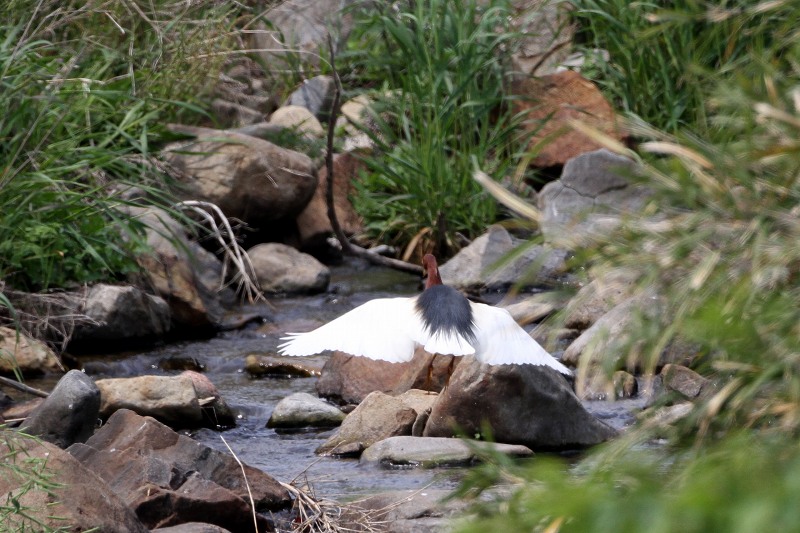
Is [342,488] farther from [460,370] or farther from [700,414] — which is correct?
[700,414]

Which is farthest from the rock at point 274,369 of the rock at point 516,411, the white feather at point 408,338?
the rock at point 516,411

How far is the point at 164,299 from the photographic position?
7.36m

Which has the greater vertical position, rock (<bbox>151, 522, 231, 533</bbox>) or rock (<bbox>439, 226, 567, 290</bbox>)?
rock (<bbox>151, 522, 231, 533</bbox>)

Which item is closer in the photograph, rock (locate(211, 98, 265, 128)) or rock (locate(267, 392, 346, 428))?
rock (locate(267, 392, 346, 428))

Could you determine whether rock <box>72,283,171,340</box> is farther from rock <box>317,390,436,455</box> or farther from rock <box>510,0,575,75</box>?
rock <box>510,0,575,75</box>

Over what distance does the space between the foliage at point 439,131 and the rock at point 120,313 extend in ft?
7.54

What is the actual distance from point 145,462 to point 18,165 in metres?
2.97

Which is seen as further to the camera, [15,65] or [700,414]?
[15,65]

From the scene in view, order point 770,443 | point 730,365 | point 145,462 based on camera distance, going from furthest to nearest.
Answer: point 145,462, point 730,365, point 770,443

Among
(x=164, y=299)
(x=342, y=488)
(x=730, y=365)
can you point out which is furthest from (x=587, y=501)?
(x=164, y=299)

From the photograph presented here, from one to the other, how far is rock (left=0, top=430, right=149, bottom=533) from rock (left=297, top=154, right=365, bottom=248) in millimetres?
5649

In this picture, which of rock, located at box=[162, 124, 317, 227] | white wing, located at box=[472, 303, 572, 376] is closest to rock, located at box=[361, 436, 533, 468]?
white wing, located at box=[472, 303, 572, 376]

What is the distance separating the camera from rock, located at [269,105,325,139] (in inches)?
400

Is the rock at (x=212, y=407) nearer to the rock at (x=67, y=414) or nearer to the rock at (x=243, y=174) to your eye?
the rock at (x=67, y=414)
